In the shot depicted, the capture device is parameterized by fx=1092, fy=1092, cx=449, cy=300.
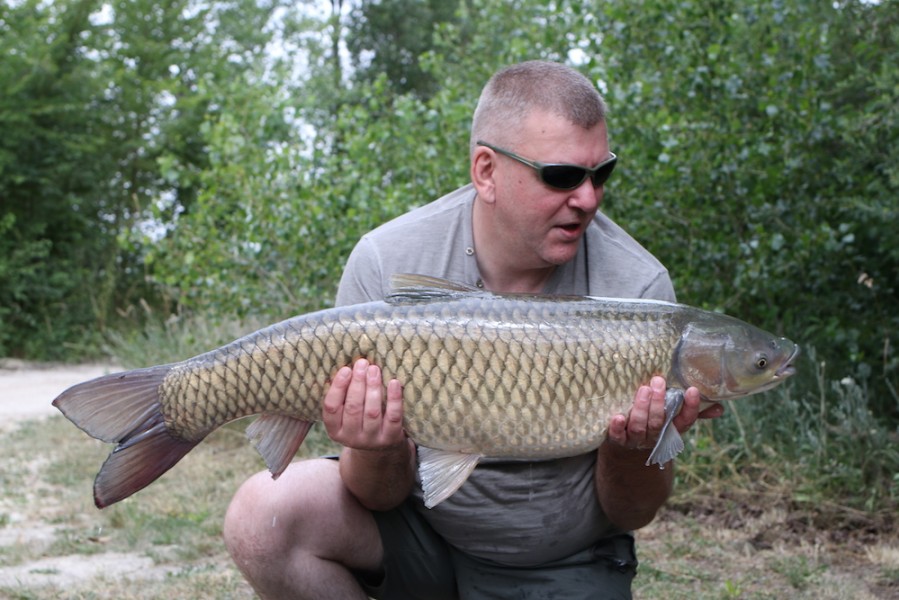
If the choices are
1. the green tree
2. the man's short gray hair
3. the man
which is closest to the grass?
the man

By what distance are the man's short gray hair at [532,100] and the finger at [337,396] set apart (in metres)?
0.64

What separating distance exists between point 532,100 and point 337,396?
759mm

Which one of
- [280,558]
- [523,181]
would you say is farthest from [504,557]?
[523,181]

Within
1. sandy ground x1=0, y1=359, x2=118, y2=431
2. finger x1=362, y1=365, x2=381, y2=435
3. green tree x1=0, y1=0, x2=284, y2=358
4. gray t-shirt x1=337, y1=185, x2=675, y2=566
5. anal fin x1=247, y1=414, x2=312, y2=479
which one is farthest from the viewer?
green tree x1=0, y1=0, x2=284, y2=358

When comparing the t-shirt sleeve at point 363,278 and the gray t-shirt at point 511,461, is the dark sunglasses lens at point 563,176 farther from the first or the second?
the t-shirt sleeve at point 363,278

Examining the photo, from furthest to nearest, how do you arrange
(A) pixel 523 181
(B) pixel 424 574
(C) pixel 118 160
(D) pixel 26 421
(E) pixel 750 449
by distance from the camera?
(C) pixel 118 160
(D) pixel 26 421
(E) pixel 750 449
(B) pixel 424 574
(A) pixel 523 181

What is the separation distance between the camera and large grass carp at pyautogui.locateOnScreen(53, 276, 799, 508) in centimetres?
203

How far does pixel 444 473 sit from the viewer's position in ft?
6.86

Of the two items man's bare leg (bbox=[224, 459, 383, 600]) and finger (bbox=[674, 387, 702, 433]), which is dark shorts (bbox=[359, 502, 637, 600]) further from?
finger (bbox=[674, 387, 702, 433])

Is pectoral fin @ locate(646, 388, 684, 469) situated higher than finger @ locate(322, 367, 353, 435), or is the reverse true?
finger @ locate(322, 367, 353, 435)

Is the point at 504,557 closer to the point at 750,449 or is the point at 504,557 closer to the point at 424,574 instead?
the point at 424,574

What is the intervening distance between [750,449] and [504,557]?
2267mm

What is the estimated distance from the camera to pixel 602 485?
7.57 ft

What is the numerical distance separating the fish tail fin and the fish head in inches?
38.0
